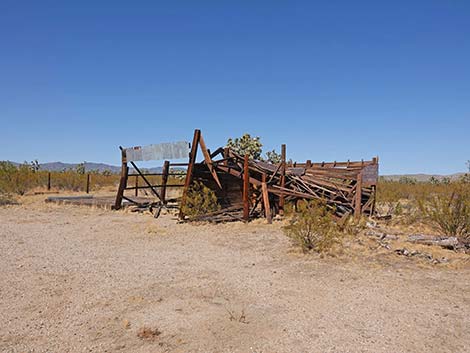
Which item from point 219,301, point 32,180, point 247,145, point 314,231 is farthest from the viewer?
point 247,145

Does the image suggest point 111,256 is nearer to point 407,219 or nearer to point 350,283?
point 350,283

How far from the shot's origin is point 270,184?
583 inches

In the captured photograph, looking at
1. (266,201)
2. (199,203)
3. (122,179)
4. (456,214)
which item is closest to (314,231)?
(456,214)

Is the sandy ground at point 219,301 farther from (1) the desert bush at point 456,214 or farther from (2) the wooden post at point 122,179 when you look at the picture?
(2) the wooden post at point 122,179

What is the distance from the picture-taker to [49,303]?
536cm

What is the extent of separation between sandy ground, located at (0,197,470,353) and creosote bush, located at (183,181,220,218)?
3.58 meters

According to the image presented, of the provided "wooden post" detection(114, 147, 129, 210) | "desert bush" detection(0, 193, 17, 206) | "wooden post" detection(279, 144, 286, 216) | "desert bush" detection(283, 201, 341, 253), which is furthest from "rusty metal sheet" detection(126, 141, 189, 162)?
"desert bush" detection(0, 193, 17, 206)

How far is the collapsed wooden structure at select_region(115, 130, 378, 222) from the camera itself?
532 inches

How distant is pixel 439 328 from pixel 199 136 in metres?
10.6

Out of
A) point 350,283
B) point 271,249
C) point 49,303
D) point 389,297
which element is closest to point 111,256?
point 49,303

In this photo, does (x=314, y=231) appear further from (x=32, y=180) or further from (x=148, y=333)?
(x=32, y=180)

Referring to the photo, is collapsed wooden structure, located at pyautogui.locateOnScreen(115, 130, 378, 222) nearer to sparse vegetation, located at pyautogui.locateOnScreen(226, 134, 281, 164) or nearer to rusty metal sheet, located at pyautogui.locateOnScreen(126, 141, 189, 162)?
rusty metal sheet, located at pyautogui.locateOnScreen(126, 141, 189, 162)

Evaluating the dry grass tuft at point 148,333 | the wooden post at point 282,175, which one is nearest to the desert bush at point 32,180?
the wooden post at point 282,175

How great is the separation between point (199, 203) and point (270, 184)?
3095 millimetres
